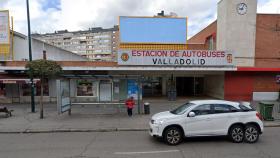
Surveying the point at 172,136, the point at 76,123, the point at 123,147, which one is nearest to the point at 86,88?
the point at 76,123

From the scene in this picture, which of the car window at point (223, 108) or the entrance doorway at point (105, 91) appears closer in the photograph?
the car window at point (223, 108)

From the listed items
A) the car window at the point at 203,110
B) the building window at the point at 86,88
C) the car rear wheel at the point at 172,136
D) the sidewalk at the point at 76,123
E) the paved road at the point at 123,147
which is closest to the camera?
the paved road at the point at 123,147

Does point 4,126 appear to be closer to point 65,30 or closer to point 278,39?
point 278,39

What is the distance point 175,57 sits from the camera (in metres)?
18.2

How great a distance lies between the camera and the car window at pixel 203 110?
25.6 feet

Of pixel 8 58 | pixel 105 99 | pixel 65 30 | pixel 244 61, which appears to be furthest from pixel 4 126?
pixel 65 30

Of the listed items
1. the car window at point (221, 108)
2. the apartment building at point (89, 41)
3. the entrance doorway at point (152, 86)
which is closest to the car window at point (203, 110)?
the car window at point (221, 108)

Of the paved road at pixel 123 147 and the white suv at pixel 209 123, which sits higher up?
the white suv at pixel 209 123

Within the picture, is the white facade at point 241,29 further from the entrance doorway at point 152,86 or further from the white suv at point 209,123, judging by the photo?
the white suv at point 209,123

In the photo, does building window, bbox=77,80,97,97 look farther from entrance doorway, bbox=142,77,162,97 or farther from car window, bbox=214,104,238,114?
entrance doorway, bbox=142,77,162,97

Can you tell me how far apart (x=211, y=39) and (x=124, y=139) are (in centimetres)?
2016

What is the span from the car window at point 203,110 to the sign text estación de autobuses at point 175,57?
10.5 m

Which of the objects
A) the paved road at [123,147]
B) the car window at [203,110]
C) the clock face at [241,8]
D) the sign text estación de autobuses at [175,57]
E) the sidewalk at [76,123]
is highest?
the clock face at [241,8]

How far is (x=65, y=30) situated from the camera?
106438 millimetres
